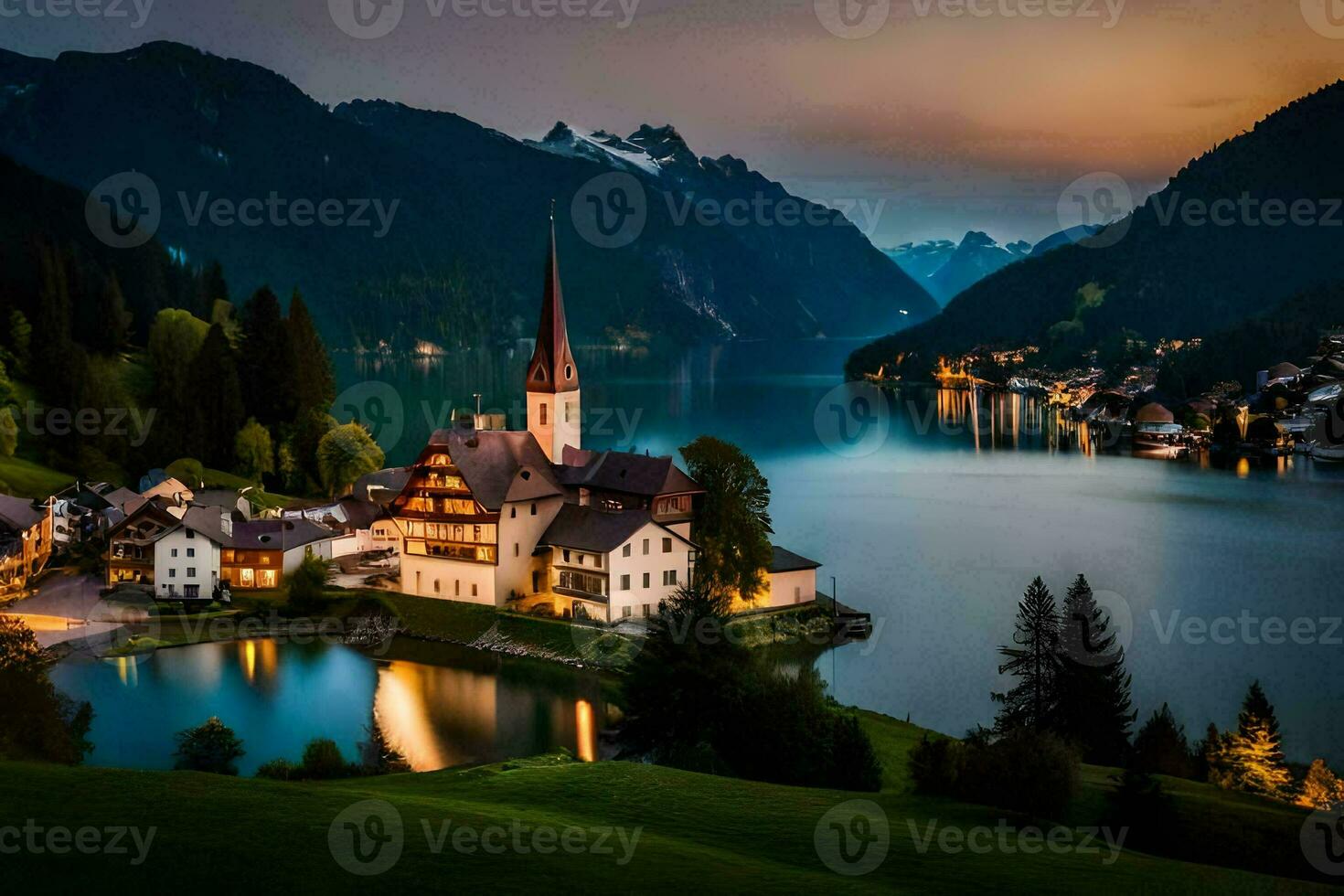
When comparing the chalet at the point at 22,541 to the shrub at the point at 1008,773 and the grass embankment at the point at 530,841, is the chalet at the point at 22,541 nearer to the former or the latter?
the grass embankment at the point at 530,841

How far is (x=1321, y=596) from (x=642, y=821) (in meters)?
33.8

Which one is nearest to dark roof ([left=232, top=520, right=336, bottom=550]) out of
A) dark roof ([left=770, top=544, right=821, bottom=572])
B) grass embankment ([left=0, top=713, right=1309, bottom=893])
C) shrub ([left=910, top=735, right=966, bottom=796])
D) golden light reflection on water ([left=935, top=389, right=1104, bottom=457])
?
dark roof ([left=770, top=544, right=821, bottom=572])

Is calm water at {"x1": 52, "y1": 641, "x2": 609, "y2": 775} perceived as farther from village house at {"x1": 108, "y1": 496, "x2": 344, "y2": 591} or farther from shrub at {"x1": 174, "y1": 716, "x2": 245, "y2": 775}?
village house at {"x1": 108, "y1": 496, "x2": 344, "y2": 591}

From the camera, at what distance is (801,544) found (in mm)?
49781

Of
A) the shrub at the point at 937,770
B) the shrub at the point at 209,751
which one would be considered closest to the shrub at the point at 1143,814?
the shrub at the point at 937,770

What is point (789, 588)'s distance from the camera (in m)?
36.4

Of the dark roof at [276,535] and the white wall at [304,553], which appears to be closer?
the dark roof at [276,535]

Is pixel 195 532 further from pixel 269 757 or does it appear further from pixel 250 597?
pixel 269 757

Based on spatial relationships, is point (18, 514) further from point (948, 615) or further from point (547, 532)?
point (948, 615)

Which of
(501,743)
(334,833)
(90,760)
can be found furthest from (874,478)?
(334,833)

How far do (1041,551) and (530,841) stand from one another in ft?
128

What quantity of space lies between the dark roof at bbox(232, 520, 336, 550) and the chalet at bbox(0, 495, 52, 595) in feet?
22.5

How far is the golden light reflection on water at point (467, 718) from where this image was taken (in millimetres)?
25766

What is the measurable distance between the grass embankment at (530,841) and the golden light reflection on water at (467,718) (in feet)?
24.0
